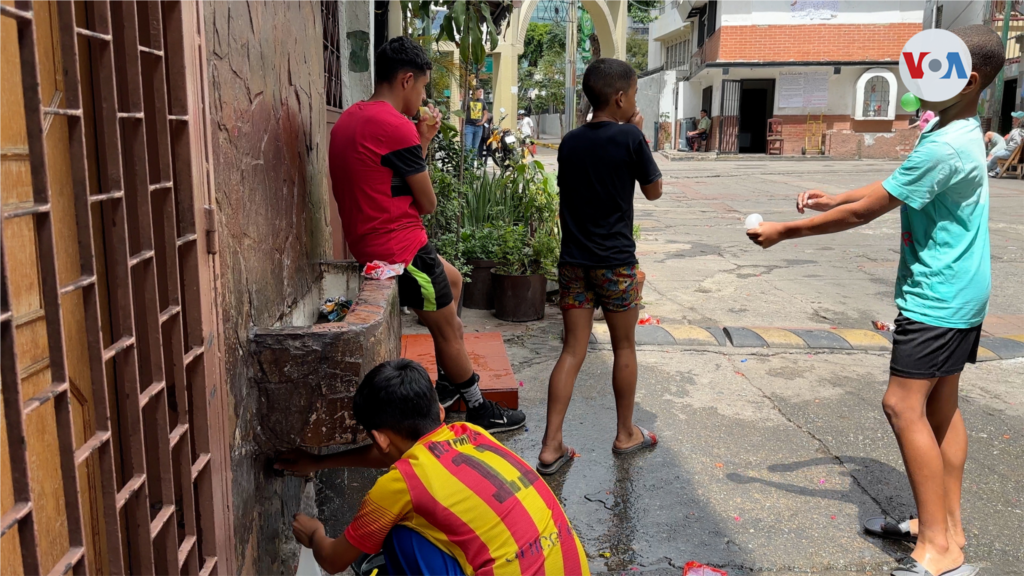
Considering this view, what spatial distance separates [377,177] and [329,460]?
4.30 feet

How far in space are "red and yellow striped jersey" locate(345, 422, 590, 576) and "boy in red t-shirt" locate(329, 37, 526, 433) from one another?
1542mm

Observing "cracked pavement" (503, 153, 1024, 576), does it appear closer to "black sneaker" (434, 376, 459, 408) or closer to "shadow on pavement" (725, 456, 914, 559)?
"shadow on pavement" (725, 456, 914, 559)

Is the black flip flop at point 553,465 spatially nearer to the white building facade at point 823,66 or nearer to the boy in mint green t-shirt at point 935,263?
the boy in mint green t-shirt at point 935,263

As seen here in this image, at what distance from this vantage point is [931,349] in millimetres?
2787

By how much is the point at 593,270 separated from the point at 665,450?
99 cm

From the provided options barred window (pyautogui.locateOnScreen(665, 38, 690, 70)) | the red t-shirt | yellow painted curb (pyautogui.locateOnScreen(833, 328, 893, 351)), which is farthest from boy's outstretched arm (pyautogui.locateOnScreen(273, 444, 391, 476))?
barred window (pyautogui.locateOnScreen(665, 38, 690, 70))

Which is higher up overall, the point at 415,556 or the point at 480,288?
the point at 415,556

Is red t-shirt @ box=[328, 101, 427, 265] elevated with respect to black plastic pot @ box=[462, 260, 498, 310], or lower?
elevated

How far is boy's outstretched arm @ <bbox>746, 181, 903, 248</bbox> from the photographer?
9.02 ft

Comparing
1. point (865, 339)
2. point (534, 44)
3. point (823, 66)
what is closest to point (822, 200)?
point (865, 339)

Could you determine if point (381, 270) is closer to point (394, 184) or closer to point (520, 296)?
point (394, 184)

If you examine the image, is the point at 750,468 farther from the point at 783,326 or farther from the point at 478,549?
the point at 783,326

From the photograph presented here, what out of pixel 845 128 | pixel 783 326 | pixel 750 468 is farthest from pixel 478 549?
pixel 845 128

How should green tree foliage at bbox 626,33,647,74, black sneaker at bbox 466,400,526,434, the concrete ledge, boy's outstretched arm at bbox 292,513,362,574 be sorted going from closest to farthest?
1. boy's outstretched arm at bbox 292,513,362,574
2. the concrete ledge
3. black sneaker at bbox 466,400,526,434
4. green tree foliage at bbox 626,33,647,74
